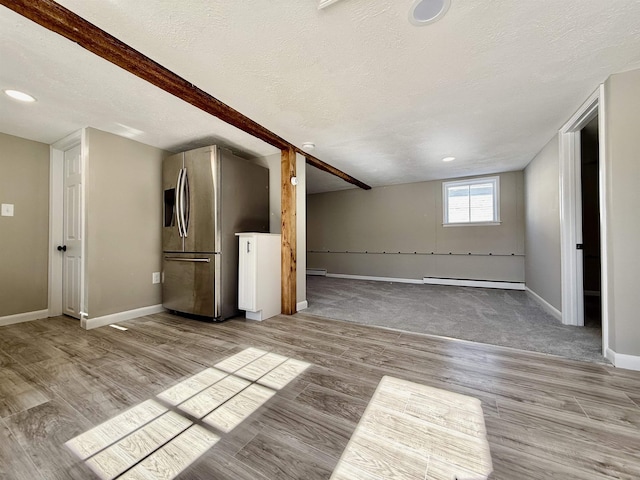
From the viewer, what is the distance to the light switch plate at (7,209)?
2.70m

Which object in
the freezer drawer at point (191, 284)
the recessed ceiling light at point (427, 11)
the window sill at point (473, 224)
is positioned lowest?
the freezer drawer at point (191, 284)

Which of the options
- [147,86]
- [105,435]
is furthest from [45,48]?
[105,435]

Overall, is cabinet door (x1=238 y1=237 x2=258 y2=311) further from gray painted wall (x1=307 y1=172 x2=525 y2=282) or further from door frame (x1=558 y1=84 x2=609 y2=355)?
gray painted wall (x1=307 y1=172 x2=525 y2=282)

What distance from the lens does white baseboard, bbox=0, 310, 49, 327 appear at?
2682 mm

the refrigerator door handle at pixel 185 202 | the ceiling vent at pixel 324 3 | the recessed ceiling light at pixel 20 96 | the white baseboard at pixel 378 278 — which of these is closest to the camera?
the ceiling vent at pixel 324 3

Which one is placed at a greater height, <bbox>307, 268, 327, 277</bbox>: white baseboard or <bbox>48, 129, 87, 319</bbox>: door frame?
<bbox>48, 129, 87, 319</bbox>: door frame

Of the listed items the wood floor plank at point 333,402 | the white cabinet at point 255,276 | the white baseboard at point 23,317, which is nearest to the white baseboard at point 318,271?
the white cabinet at point 255,276

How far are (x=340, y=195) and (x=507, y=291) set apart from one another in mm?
3964

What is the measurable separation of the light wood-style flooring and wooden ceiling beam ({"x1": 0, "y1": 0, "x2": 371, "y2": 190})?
200cm

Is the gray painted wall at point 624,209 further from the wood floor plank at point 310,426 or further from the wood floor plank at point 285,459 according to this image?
the wood floor plank at point 285,459

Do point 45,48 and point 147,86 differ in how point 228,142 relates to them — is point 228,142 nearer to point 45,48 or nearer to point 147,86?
point 147,86

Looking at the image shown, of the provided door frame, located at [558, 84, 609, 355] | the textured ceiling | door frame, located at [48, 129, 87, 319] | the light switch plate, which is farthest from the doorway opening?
the light switch plate

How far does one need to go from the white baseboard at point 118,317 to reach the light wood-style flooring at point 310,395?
0.42ft

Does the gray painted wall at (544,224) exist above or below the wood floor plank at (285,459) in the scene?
above
